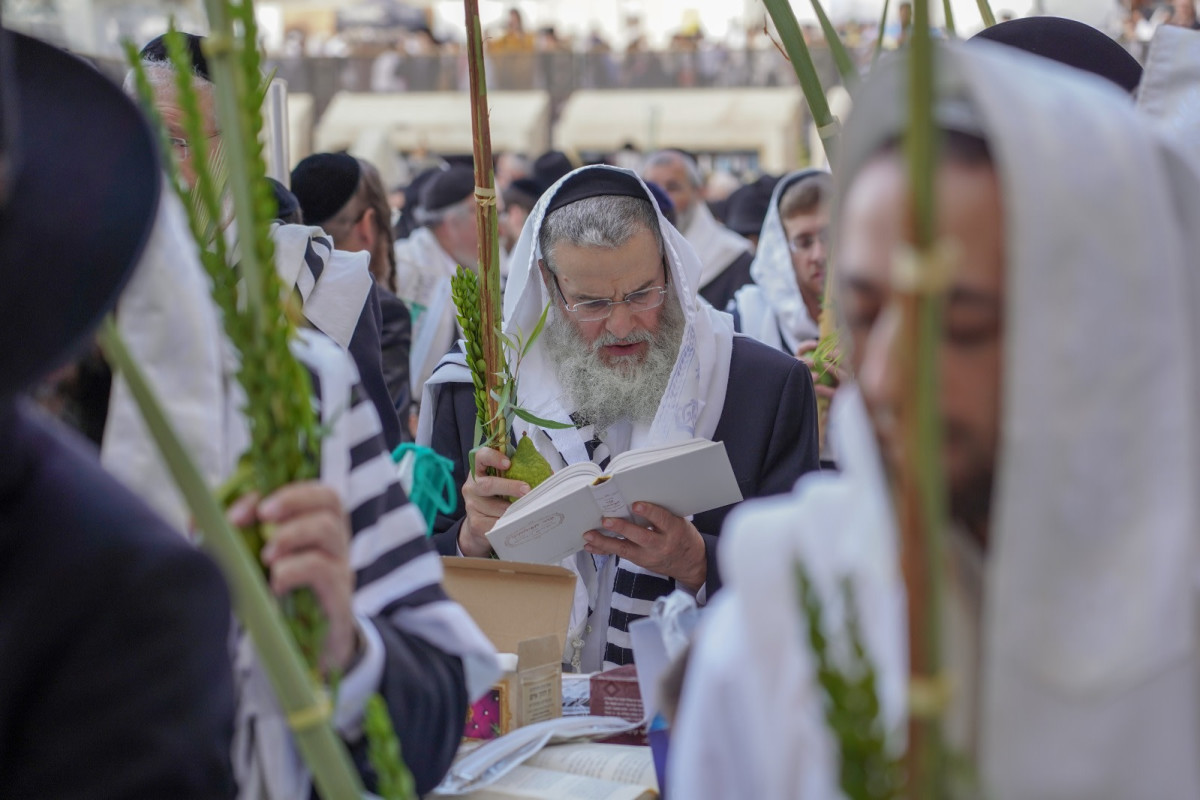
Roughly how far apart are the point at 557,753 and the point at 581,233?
141cm

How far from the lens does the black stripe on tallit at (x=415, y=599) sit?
1560 mm

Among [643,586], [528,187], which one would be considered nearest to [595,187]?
[643,586]

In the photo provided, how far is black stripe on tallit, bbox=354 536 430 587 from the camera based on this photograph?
1531mm

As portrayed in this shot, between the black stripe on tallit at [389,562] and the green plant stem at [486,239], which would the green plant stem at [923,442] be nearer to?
the black stripe on tallit at [389,562]

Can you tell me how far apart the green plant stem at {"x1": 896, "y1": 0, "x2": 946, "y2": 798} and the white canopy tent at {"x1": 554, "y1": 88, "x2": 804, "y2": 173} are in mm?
20494

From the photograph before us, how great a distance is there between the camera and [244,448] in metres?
1.43

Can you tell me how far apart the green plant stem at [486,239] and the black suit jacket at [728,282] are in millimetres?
4018

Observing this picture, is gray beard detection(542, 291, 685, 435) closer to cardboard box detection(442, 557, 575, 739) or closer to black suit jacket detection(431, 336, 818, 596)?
black suit jacket detection(431, 336, 818, 596)

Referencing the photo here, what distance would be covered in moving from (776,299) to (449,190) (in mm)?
2691

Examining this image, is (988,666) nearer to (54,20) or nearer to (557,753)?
(557,753)

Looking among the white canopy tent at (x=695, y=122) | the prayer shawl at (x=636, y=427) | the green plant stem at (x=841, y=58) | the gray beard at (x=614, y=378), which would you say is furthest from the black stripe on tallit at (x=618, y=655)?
the white canopy tent at (x=695, y=122)

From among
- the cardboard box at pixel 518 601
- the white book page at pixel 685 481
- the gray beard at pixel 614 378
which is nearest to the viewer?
the cardboard box at pixel 518 601

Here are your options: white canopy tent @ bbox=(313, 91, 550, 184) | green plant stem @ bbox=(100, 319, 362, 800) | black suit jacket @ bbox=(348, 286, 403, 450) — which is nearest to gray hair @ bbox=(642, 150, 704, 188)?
black suit jacket @ bbox=(348, 286, 403, 450)

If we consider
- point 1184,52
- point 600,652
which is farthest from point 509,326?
point 1184,52
